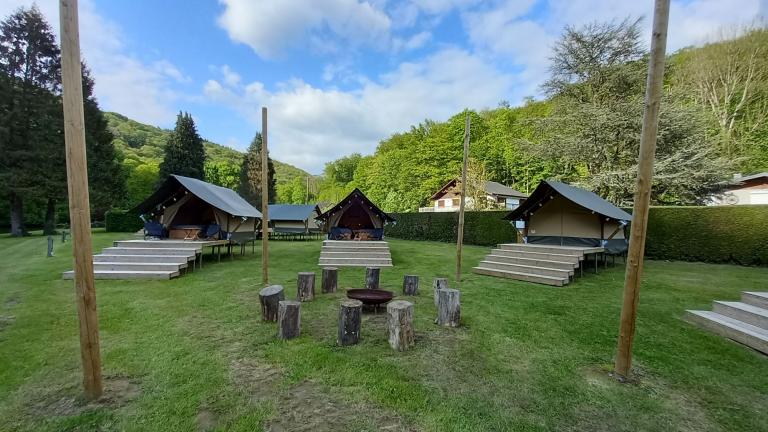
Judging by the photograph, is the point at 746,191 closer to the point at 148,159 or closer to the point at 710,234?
the point at 710,234

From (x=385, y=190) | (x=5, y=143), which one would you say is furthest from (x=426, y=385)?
(x=385, y=190)

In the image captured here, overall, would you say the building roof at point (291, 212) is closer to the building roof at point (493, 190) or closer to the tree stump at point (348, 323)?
the building roof at point (493, 190)

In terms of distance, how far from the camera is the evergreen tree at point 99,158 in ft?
74.8

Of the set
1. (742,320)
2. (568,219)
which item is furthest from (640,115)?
(742,320)

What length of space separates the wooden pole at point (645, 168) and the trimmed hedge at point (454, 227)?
42.2ft

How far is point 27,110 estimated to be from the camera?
62.8 feet

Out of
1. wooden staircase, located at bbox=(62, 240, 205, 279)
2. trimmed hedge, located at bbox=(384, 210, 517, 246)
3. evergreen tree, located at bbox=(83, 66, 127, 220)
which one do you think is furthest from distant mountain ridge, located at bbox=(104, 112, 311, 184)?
wooden staircase, located at bbox=(62, 240, 205, 279)

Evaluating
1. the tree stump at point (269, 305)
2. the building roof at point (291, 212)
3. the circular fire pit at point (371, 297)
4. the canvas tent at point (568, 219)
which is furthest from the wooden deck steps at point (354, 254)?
the building roof at point (291, 212)

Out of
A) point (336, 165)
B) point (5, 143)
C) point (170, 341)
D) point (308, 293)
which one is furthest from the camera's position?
point (336, 165)

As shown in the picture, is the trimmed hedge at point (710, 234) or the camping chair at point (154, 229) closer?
the trimmed hedge at point (710, 234)

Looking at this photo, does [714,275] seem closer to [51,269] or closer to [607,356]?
[607,356]

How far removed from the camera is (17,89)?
1880 centimetres

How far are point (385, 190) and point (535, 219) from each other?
34.1 m

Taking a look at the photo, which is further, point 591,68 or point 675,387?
point 591,68
